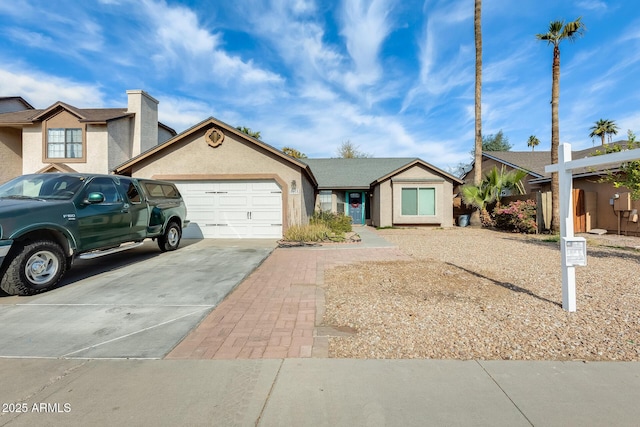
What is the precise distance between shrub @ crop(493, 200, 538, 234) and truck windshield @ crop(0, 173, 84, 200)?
17131 mm

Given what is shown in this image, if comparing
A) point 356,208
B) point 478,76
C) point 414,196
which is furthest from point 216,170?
point 478,76

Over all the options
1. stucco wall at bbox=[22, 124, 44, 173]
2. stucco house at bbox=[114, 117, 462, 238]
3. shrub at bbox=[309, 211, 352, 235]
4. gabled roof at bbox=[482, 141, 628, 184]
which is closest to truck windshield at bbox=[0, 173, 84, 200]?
stucco house at bbox=[114, 117, 462, 238]

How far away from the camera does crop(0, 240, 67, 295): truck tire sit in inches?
201

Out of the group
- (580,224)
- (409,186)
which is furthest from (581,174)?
→ (409,186)

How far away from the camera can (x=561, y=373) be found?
2932mm

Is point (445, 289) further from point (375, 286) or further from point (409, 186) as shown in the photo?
point (409, 186)

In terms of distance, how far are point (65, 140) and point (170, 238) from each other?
10996 mm

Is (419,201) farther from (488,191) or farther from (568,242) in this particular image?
(568,242)

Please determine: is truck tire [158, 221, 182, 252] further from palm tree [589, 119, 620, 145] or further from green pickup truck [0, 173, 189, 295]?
palm tree [589, 119, 620, 145]

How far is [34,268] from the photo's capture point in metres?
5.42

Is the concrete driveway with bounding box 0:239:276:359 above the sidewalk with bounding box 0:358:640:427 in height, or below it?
above

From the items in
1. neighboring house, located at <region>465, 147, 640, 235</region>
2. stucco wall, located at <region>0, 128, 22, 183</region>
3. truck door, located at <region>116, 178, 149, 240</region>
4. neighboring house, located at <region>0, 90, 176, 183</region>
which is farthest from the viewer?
stucco wall, located at <region>0, 128, 22, 183</region>

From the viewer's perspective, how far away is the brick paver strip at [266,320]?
3.43 metres

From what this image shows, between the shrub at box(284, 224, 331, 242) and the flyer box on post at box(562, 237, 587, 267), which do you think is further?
the shrub at box(284, 224, 331, 242)
